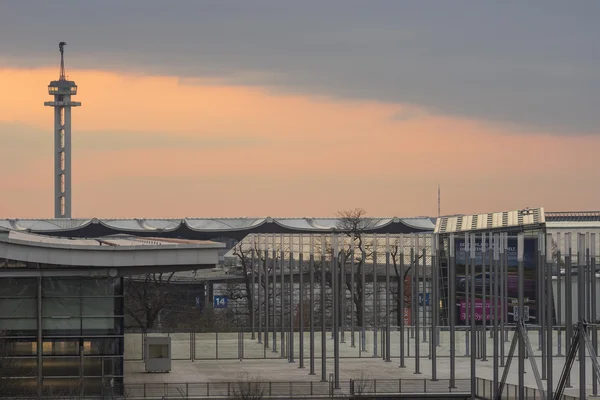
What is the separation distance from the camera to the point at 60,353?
179 feet

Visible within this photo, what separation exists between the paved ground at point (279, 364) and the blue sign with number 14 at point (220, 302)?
45.9 metres

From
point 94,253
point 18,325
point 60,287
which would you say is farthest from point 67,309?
point 94,253

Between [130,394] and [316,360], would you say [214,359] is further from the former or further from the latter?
[130,394]

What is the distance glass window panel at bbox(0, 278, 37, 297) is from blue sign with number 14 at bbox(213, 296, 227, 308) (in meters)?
71.2

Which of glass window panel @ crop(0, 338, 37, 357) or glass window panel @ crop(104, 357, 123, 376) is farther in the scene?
glass window panel @ crop(104, 357, 123, 376)

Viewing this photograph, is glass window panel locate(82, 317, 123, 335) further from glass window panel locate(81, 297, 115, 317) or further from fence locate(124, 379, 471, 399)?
fence locate(124, 379, 471, 399)

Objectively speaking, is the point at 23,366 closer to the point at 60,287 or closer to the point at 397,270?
the point at 60,287

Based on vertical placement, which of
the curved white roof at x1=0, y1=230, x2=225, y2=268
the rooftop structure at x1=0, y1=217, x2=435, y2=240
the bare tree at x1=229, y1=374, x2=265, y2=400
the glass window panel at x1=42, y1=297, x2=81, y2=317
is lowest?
the bare tree at x1=229, y1=374, x2=265, y2=400

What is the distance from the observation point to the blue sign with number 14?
126800 mm

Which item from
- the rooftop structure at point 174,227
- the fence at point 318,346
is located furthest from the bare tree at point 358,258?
the rooftop structure at point 174,227

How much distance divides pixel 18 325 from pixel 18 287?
1.30 metres

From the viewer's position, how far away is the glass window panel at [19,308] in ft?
178

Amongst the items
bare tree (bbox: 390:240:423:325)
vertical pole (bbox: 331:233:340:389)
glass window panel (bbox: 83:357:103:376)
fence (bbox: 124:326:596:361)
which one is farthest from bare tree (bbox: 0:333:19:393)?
bare tree (bbox: 390:240:423:325)

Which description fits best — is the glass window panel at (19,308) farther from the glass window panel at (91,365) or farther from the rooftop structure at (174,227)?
the rooftop structure at (174,227)
